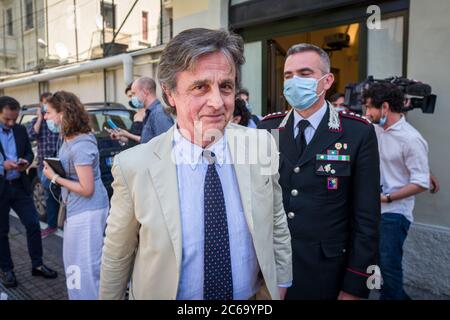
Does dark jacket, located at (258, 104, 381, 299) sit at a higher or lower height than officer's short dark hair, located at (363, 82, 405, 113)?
lower

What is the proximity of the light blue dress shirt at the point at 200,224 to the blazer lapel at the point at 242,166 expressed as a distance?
0.10 ft

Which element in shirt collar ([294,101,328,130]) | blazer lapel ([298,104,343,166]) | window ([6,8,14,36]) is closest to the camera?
blazer lapel ([298,104,343,166])

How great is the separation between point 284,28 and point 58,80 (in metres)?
11.0

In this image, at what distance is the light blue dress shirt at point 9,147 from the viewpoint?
446cm

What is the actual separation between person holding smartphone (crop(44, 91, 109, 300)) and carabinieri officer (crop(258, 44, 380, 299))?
1732 millimetres

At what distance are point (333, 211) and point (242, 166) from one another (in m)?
0.77

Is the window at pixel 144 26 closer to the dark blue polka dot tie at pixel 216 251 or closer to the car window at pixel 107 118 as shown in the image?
the car window at pixel 107 118

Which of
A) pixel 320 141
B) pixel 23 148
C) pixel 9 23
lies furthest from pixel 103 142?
pixel 9 23

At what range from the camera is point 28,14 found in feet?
61.7

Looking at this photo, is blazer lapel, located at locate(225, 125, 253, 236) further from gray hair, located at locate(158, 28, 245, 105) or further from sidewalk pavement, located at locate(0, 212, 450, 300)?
sidewalk pavement, located at locate(0, 212, 450, 300)

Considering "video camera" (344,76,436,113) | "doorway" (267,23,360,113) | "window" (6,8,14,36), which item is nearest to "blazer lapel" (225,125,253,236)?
"video camera" (344,76,436,113)

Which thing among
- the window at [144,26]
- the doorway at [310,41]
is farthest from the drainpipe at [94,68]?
the doorway at [310,41]

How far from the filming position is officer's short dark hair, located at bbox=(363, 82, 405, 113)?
332 cm

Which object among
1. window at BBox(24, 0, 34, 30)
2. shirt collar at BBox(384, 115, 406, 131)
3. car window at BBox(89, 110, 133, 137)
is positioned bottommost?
shirt collar at BBox(384, 115, 406, 131)
